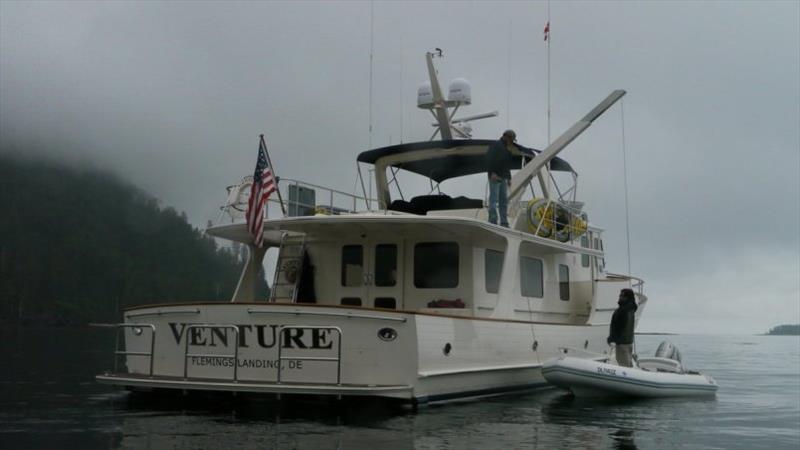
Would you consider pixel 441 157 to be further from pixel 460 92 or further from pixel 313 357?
pixel 313 357

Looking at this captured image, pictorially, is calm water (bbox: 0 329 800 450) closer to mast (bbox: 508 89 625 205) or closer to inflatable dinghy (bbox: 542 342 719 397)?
inflatable dinghy (bbox: 542 342 719 397)

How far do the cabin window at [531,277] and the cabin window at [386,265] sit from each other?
8.36ft

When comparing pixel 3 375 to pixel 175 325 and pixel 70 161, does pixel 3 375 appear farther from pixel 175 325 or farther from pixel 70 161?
pixel 70 161

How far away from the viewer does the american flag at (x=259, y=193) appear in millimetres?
12656

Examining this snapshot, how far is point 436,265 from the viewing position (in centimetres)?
1382

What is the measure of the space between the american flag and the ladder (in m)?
1.79

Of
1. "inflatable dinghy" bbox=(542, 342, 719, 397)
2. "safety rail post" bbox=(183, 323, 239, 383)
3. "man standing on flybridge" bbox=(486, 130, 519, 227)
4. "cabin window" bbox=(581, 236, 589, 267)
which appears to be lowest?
"inflatable dinghy" bbox=(542, 342, 719, 397)

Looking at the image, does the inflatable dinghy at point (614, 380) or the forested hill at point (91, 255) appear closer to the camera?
the inflatable dinghy at point (614, 380)

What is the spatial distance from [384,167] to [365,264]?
3072mm

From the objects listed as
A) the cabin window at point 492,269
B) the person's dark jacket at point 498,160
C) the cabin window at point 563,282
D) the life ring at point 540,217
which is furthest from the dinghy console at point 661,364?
the person's dark jacket at point 498,160

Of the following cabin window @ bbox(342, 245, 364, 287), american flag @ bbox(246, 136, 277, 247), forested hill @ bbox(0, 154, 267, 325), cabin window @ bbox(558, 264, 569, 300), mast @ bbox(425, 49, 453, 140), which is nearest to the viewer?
american flag @ bbox(246, 136, 277, 247)

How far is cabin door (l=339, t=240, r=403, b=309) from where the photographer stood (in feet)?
45.9

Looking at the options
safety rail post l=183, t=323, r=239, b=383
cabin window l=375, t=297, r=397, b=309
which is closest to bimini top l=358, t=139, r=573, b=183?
cabin window l=375, t=297, r=397, b=309

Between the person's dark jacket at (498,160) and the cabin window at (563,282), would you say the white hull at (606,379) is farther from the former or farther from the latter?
the person's dark jacket at (498,160)
